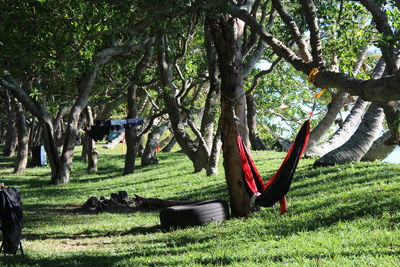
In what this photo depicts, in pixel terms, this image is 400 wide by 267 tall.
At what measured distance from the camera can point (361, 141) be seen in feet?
41.1

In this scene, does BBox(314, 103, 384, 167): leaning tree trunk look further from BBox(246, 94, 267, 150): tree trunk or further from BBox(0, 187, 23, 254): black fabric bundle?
BBox(246, 94, 267, 150): tree trunk

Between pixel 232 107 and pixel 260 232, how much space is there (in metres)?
2.69

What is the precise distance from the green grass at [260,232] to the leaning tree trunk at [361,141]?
17.9 inches

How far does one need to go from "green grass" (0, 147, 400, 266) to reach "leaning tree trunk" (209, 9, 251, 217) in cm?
50

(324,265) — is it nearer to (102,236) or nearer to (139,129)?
(102,236)

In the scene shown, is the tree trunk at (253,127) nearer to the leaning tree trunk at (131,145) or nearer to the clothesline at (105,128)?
the clothesline at (105,128)

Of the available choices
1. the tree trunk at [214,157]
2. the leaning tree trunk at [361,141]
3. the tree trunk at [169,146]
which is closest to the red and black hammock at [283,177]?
the leaning tree trunk at [361,141]

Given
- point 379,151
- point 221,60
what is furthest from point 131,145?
point 221,60

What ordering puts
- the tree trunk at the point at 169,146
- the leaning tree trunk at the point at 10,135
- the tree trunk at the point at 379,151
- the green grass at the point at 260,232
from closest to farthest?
the green grass at the point at 260,232
the tree trunk at the point at 379,151
the leaning tree trunk at the point at 10,135
the tree trunk at the point at 169,146

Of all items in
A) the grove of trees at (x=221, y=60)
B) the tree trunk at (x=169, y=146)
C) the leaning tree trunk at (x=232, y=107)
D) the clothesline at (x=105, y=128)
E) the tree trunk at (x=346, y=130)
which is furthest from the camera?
the tree trunk at (x=169, y=146)

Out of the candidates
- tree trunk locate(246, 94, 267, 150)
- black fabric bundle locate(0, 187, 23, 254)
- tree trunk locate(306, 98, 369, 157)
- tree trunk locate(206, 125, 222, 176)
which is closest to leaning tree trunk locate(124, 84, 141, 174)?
tree trunk locate(246, 94, 267, 150)

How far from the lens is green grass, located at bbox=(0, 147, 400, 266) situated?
6312 millimetres

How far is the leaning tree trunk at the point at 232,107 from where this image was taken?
32.1ft

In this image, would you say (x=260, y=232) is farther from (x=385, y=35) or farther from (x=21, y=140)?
(x=21, y=140)
